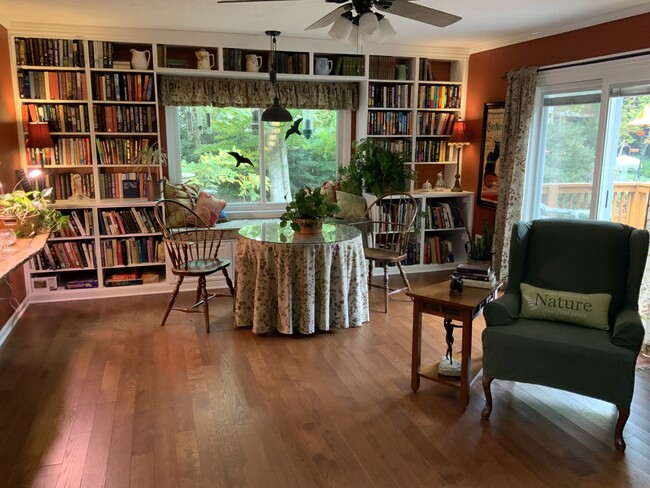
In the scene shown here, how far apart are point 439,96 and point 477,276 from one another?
3.33 metres

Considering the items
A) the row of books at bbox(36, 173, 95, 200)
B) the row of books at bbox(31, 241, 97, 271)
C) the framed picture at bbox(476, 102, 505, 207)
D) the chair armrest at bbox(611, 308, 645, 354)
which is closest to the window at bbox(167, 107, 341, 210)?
the row of books at bbox(36, 173, 95, 200)

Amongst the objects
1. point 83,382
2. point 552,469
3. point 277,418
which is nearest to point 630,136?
point 552,469

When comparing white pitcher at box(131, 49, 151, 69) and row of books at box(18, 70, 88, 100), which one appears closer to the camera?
row of books at box(18, 70, 88, 100)

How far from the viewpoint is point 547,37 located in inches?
181

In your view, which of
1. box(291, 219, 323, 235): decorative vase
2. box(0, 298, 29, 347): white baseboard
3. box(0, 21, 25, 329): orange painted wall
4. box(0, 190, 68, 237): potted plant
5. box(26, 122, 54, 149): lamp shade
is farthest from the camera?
box(26, 122, 54, 149): lamp shade

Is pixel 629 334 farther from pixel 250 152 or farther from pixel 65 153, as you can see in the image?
pixel 65 153

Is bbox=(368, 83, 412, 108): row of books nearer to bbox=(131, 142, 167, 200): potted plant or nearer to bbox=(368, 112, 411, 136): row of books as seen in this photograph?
bbox=(368, 112, 411, 136): row of books

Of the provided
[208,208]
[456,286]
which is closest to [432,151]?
[208,208]

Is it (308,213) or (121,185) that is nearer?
(308,213)

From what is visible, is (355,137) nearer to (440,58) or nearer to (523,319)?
(440,58)

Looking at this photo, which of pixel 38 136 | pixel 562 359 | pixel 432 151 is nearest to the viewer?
pixel 562 359

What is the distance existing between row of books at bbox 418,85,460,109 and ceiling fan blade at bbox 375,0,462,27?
3159 mm

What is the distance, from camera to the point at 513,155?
4.89 m

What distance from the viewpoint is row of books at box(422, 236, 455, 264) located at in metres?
5.87
